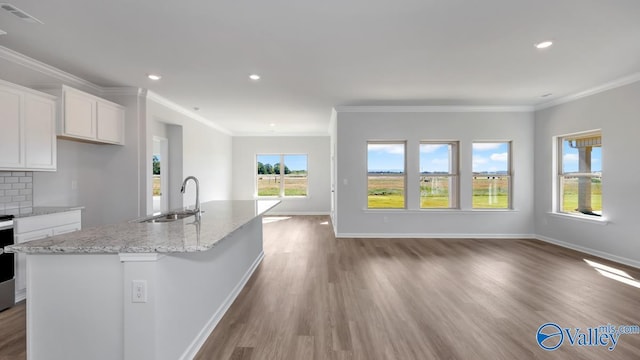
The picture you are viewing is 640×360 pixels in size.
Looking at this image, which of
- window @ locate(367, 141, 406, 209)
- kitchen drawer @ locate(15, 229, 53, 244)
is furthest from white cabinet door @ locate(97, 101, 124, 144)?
window @ locate(367, 141, 406, 209)

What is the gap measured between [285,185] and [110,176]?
513cm

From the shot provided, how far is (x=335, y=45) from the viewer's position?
2936mm

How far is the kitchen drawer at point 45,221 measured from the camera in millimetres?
2686

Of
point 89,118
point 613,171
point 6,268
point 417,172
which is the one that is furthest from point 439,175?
point 6,268

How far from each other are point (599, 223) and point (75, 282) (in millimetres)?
6425

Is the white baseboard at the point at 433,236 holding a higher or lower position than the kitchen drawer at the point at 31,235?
lower

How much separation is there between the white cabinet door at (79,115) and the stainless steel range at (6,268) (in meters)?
1.26

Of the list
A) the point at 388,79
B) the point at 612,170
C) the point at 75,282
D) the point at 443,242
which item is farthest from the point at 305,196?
the point at 75,282

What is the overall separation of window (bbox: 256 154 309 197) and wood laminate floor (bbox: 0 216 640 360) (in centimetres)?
453

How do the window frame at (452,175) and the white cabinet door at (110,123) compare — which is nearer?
the white cabinet door at (110,123)

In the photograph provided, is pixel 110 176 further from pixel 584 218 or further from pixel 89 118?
pixel 584 218

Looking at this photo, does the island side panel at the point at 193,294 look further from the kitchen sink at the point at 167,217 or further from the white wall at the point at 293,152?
the white wall at the point at 293,152

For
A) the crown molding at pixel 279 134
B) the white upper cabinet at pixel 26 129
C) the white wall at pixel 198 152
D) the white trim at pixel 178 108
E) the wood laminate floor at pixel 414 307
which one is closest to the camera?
the wood laminate floor at pixel 414 307

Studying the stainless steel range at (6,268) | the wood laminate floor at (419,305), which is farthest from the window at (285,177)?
the stainless steel range at (6,268)
